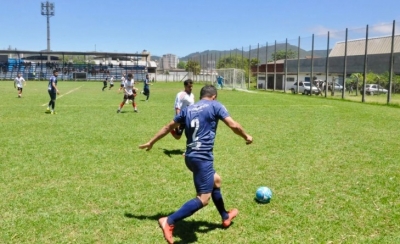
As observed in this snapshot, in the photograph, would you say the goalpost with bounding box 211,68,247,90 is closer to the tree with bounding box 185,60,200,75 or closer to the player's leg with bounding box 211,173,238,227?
the tree with bounding box 185,60,200,75

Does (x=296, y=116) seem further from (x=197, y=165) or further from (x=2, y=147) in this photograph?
(x=197, y=165)

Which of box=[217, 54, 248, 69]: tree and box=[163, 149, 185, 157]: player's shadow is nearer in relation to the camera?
box=[163, 149, 185, 157]: player's shadow

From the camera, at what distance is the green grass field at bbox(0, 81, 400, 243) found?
4988mm

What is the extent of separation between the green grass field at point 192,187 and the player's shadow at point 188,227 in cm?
1

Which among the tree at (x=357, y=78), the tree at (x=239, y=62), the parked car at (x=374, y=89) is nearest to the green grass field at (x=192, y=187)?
the parked car at (x=374, y=89)

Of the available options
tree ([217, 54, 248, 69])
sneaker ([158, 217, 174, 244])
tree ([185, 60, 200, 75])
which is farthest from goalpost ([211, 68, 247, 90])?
sneaker ([158, 217, 174, 244])

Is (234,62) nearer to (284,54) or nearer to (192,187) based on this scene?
(284,54)

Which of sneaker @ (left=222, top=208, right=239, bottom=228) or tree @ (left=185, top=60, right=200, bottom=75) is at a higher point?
tree @ (left=185, top=60, right=200, bottom=75)

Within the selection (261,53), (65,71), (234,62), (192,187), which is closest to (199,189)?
(192,187)

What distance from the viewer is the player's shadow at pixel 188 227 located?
15.9ft

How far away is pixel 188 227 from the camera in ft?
16.9

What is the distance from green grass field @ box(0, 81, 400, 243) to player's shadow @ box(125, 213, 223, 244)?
0.01 meters

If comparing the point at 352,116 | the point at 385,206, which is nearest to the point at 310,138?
the point at 385,206

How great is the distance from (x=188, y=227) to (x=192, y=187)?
1674mm
